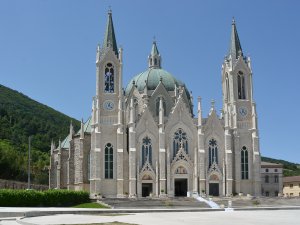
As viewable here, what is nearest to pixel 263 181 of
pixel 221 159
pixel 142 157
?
pixel 221 159

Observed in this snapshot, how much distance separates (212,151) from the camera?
74.0 meters

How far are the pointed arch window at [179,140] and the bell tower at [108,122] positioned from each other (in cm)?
836

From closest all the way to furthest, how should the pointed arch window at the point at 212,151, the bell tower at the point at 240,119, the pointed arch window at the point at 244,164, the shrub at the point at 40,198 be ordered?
the shrub at the point at 40,198
the bell tower at the point at 240,119
the pointed arch window at the point at 212,151
the pointed arch window at the point at 244,164

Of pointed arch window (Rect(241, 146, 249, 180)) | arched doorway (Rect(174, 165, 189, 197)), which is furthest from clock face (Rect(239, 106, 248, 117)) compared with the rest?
arched doorway (Rect(174, 165, 189, 197))

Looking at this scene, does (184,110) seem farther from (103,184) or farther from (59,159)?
(59,159)

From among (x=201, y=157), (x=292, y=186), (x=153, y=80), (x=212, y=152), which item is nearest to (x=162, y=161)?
(x=201, y=157)

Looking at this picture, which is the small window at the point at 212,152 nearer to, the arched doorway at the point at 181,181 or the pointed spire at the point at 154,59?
the arched doorway at the point at 181,181

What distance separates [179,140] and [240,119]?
1028 cm

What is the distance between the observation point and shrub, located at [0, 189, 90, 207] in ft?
165

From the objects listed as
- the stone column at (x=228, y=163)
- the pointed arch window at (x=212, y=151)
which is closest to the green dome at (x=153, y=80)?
the pointed arch window at (x=212, y=151)

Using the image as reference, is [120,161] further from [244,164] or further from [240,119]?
[240,119]

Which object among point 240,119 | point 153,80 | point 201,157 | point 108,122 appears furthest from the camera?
point 153,80

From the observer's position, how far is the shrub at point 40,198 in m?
50.2

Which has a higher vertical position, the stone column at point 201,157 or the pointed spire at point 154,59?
the pointed spire at point 154,59
